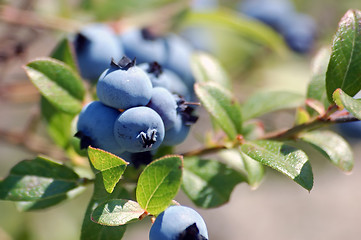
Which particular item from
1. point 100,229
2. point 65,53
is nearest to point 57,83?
point 65,53

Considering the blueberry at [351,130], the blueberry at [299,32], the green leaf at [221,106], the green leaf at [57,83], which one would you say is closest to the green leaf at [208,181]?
the green leaf at [221,106]

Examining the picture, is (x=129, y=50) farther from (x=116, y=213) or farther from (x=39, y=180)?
(x=116, y=213)

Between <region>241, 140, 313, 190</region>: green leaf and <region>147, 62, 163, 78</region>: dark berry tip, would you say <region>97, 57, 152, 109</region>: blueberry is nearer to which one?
<region>147, 62, 163, 78</region>: dark berry tip

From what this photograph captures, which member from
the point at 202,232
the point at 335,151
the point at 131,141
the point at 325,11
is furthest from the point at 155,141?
the point at 325,11

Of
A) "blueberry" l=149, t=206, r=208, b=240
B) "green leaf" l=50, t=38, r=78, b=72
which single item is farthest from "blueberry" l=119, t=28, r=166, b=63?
"blueberry" l=149, t=206, r=208, b=240

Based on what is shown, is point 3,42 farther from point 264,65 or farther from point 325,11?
point 325,11
